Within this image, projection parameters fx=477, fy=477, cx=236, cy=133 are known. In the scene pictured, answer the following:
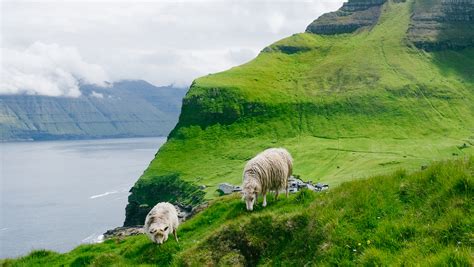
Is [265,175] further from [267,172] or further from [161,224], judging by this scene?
[161,224]

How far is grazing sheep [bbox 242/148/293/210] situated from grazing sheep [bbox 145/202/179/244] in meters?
3.67

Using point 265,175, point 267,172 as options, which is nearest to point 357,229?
point 265,175

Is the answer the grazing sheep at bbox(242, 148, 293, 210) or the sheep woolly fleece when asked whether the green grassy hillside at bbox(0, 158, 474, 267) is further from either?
the sheep woolly fleece

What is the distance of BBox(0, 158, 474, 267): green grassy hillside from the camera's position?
1197 centimetres

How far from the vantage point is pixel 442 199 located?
13.5 meters

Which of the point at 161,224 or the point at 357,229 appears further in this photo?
the point at 161,224

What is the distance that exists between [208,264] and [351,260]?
5532 mm

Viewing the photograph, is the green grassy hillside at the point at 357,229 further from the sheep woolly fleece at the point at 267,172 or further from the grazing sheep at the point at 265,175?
the sheep woolly fleece at the point at 267,172

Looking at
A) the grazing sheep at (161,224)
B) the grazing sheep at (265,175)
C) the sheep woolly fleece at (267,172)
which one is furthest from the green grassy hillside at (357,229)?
the sheep woolly fleece at (267,172)

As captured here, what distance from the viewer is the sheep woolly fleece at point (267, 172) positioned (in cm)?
1986

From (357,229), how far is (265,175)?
724 centimetres

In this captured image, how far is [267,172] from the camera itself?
20.8 metres

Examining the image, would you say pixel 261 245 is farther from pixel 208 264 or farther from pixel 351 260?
pixel 351 260

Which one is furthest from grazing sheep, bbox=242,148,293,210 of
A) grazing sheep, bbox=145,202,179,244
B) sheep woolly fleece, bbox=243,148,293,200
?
grazing sheep, bbox=145,202,179,244
